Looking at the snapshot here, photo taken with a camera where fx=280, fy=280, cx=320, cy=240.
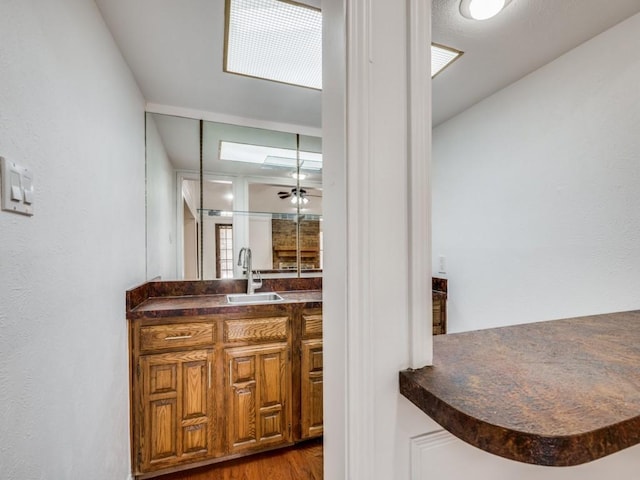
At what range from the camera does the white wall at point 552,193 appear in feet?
4.47

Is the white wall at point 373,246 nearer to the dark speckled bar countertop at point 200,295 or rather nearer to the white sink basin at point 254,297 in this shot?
the dark speckled bar countertop at point 200,295

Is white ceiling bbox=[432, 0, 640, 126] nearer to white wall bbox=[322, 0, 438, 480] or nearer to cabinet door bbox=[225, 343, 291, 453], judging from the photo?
white wall bbox=[322, 0, 438, 480]

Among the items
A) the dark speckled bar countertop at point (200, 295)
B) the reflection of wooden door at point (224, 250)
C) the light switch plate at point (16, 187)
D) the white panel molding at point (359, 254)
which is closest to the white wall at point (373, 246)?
the white panel molding at point (359, 254)

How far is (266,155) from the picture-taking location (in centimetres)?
247

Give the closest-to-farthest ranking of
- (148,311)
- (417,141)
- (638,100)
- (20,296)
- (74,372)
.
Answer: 1. (417,141)
2. (20,296)
3. (74,372)
4. (638,100)
5. (148,311)

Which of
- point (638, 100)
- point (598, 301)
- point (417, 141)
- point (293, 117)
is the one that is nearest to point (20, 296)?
point (417, 141)

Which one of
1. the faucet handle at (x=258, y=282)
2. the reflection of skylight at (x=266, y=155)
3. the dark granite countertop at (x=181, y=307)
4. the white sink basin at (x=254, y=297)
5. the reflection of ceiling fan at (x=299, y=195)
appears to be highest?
the reflection of skylight at (x=266, y=155)

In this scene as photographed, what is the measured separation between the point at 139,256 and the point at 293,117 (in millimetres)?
1536

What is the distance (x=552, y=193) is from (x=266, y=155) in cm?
207

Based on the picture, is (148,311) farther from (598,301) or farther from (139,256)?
(598,301)

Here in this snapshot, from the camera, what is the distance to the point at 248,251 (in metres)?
2.21

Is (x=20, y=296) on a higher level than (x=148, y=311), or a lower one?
higher

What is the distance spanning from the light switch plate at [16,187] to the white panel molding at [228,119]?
1.57 m

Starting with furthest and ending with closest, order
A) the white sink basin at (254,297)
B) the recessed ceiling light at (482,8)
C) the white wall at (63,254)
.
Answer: the white sink basin at (254,297) → the recessed ceiling light at (482,8) → the white wall at (63,254)
